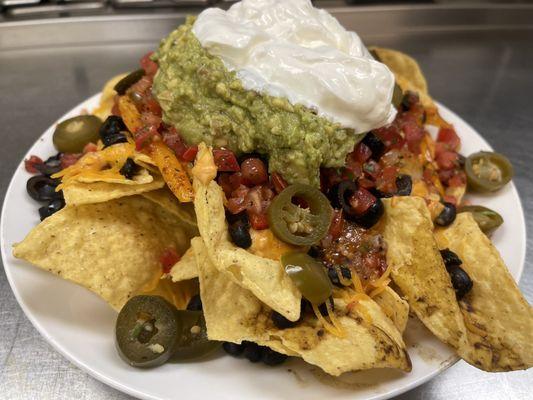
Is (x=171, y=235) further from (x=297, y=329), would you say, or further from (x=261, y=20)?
(x=261, y=20)

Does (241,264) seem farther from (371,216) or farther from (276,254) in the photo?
(371,216)

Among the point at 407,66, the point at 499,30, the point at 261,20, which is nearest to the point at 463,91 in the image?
the point at 499,30

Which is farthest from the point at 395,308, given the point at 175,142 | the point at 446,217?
the point at 175,142

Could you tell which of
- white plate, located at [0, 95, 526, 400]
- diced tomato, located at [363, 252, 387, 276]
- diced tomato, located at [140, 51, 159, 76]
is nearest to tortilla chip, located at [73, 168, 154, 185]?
white plate, located at [0, 95, 526, 400]

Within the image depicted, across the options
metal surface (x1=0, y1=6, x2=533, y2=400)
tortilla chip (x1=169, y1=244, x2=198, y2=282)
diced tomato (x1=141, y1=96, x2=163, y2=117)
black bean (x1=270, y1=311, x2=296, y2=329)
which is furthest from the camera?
metal surface (x1=0, y1=6, x2=533, y2=400)

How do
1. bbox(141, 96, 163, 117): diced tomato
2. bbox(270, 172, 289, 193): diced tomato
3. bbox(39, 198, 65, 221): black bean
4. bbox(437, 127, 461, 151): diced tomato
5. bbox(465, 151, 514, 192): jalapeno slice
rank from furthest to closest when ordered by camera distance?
bbox(437, 127, 461, 151): diced tomato, bbox(465, 151, 514, 192): jalapeno slice, bbox(141, 96, 163, 117): diced tomato, bbox(39, 198, 65, 221): black bean, bbox(270, 172, 289, 193): diced tomato

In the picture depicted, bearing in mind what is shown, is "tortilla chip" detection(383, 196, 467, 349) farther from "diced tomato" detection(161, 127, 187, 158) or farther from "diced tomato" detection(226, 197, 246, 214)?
"diced tomato" detection(161, 127, 187, 158)

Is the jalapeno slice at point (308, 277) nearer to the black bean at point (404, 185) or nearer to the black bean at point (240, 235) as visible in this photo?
the black bean at point (240, 235)
